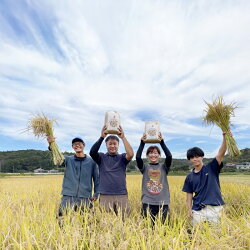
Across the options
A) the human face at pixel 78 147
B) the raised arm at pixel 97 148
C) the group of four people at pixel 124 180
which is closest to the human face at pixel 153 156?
the group of four people at pixel 124 180

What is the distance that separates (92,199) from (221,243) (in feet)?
7.62

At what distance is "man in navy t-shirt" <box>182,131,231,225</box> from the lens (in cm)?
363

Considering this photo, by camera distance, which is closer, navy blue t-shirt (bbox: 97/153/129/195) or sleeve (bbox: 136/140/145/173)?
navy blue t-shirt (bbox: 97/153/129/195)

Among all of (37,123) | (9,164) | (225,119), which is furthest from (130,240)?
(9,164)

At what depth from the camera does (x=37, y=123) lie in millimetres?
5027

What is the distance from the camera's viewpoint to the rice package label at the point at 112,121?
13.2ft

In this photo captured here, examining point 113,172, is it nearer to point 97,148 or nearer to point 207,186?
point 97,148

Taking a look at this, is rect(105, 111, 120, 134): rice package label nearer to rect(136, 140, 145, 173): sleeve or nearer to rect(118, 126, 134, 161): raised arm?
rect(118, 126, 134, 161): raised arm

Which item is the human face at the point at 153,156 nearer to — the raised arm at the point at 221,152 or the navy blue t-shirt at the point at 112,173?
the navy blue t-shirt at the point at 112,173

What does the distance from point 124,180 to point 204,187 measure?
117cm

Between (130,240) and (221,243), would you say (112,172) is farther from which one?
(221,243)

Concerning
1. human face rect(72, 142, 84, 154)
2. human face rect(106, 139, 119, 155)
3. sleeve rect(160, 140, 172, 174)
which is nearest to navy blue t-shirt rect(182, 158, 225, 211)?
sleeve rect(160, 140, 172, 174)

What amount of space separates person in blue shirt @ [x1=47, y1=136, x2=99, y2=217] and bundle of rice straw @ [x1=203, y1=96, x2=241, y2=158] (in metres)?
2.18

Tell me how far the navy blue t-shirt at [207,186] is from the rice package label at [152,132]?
80 cm
